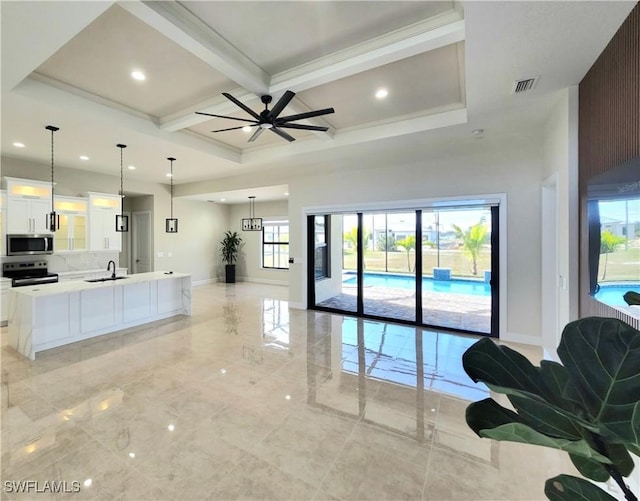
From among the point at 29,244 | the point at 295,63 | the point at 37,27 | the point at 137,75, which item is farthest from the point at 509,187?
the point at 29,244

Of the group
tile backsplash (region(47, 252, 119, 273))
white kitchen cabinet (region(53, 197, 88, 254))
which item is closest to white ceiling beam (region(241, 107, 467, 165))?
white kitchen cabinet (region(53, 197, 88, 254))

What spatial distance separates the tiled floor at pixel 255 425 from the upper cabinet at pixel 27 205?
279cm

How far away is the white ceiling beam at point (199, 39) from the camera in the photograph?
7.16ft

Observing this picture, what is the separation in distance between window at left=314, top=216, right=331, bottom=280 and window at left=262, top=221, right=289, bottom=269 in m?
3.14

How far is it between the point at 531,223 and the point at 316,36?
399 centimetres

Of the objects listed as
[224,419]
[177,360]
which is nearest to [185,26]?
[224,419]

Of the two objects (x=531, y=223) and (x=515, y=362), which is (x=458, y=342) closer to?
(x=531, y=223)

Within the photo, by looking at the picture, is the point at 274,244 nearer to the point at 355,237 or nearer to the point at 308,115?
the point at 355,237

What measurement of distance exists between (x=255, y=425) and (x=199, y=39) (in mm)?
3389

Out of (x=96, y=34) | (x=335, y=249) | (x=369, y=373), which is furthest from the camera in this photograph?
(x=335, y=249)

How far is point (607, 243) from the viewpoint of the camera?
2088 millimetres

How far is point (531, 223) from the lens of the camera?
4.38 m

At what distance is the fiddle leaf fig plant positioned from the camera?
2.21 feet

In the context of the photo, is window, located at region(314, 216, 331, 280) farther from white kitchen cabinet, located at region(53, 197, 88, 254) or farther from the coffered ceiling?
white kitchen cabinet, located at region(53, 197, 88, 254)
